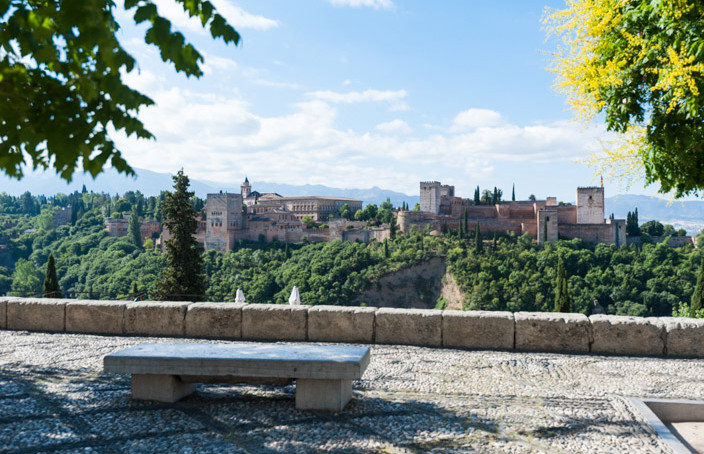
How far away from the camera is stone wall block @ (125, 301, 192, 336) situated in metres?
6.66

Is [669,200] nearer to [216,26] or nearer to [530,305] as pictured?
[216,26]

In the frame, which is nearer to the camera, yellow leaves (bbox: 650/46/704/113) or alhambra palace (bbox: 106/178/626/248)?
yellow leaves (bbox: 650/46/704/113)

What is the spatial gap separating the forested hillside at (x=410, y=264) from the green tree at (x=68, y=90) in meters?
41.2

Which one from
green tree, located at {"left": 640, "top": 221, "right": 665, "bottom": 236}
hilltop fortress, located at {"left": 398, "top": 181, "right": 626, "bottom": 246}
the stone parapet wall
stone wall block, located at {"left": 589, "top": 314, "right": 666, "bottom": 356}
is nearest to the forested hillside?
hilltop fortress, located at {"left": 398, "top": 181, "right": 626, "bottom": 246}

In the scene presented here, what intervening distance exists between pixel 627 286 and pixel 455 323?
47.6 metres

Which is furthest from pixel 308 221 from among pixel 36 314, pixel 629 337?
pixel 629 337

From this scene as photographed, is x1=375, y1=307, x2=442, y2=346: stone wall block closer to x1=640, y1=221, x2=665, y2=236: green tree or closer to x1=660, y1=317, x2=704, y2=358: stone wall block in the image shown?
x1=660, y1=317, x2=704, y2=358: stone wall block

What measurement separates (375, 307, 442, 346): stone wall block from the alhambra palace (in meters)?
58.2

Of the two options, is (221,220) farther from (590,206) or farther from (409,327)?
(409,327)

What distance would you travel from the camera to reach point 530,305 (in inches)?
1880

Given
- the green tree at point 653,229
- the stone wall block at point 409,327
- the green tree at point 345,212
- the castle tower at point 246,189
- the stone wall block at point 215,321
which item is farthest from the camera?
the castle tower at point 246,189

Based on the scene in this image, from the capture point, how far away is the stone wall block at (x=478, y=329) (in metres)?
6.00

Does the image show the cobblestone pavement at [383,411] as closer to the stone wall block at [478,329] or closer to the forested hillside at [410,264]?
the stone wall block at [478,329]

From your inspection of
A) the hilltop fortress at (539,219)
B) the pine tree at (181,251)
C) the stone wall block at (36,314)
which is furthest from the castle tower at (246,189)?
the stone wall block at (36,314)
